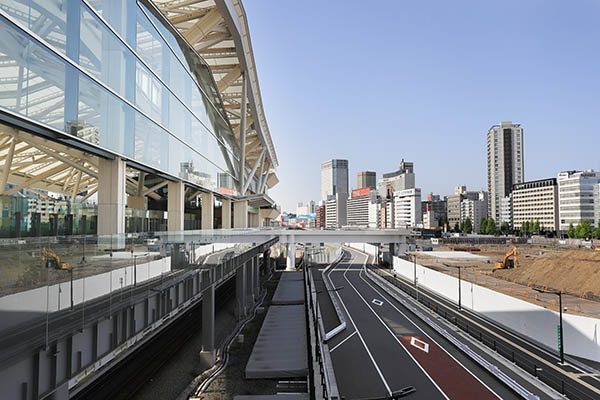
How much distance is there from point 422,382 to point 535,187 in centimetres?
17020

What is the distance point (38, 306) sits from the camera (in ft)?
26.4

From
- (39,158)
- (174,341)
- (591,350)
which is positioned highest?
(39,158)

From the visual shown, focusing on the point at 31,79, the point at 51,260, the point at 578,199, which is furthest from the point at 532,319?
the point at 578,199

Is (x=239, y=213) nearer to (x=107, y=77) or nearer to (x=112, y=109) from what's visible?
(x=112, y=109)

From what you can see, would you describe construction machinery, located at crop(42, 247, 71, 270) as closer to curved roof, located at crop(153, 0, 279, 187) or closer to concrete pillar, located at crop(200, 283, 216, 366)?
concrete pillar, located at crop(200, 283, 216, 366)

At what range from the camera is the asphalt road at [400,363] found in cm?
1911

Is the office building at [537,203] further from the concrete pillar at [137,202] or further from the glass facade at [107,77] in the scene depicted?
the concrete pillar at [137,202]

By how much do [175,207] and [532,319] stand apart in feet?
95.7

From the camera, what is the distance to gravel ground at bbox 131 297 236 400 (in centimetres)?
2127

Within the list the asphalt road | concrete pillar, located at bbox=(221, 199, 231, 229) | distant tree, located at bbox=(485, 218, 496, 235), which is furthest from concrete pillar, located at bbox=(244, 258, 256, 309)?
distant tree, located at bbox=(485, 218, 496, 235)

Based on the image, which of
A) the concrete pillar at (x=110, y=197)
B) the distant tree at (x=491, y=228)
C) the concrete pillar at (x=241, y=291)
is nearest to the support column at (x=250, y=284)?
the concrete pillar at (x=241, y=291)

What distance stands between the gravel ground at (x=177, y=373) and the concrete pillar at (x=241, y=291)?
5122mm

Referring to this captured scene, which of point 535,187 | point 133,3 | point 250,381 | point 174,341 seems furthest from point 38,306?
point 535,187

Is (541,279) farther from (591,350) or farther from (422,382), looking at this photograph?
(422,382)
